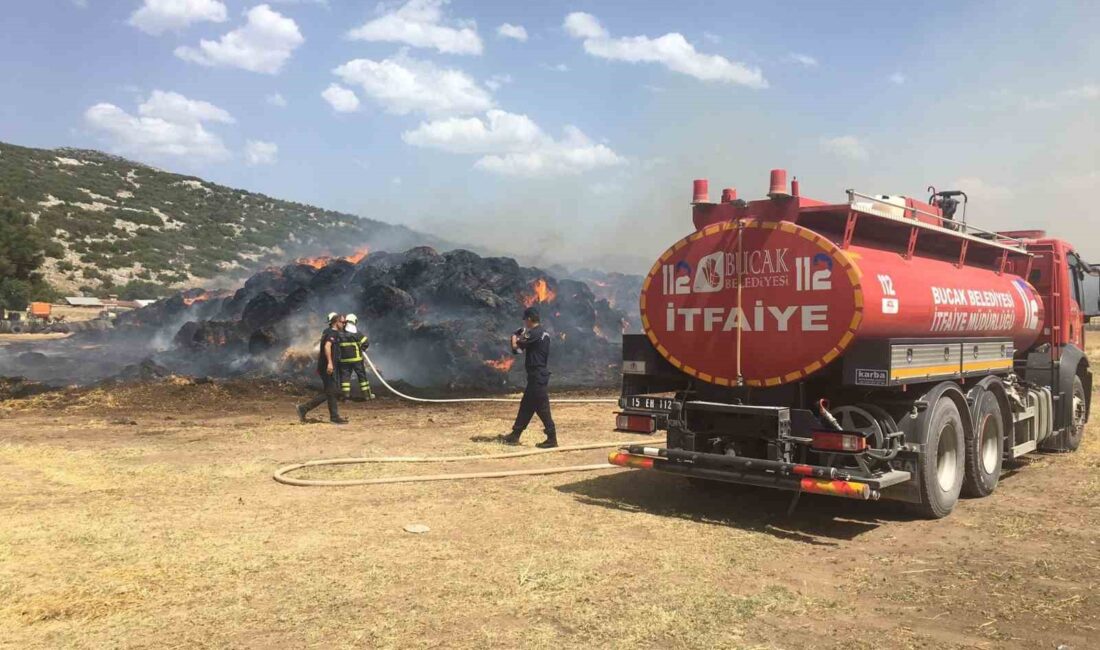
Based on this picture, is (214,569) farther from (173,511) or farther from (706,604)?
(706,604)

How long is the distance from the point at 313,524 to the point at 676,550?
10.8ft

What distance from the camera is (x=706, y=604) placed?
16.4 ft

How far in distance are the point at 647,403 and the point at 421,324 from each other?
15.2 meters

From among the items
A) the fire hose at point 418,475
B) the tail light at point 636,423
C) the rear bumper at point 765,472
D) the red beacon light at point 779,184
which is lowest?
the fire hose at point 418,475

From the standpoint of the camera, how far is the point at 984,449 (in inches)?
333

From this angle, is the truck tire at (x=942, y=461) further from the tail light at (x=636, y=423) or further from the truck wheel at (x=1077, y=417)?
the truck wheel at (x=1077, y=417)

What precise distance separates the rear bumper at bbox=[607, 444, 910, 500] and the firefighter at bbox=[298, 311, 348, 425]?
23.0 ft

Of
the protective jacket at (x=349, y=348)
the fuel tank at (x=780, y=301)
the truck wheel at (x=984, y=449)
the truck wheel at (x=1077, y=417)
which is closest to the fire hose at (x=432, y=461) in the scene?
the fuel tank at (x=780, y=301)

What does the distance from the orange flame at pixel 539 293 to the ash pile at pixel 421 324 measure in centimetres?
5

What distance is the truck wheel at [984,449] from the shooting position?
8.05 meters

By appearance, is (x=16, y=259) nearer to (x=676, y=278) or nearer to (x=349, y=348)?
(x=349, y=348)

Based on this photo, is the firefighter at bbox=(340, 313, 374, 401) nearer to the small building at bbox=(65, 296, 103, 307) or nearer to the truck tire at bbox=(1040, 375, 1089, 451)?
the truck tire at bbox=(1040, 375, 1089, 451)

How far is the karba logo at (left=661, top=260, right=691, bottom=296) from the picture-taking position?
7641 millimetres

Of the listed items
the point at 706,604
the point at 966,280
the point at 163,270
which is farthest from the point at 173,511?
the point at 163,270
